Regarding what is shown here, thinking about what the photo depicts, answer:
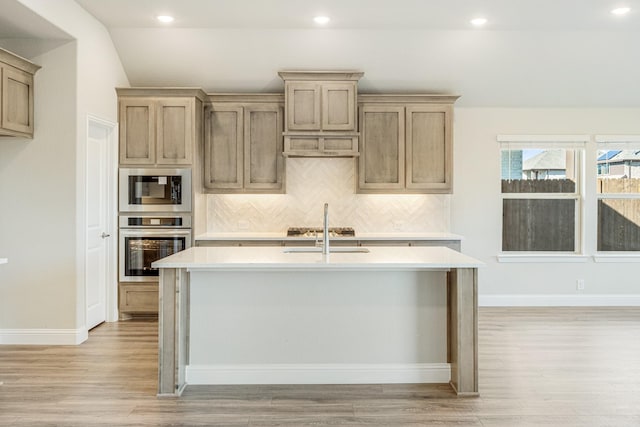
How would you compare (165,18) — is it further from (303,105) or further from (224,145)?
(303,105)

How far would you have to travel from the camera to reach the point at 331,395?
329 centimetres

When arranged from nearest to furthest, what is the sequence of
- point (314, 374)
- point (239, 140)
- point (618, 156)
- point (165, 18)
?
point (314, 374)
point (165, 18)
point (239, 140)
point (618, 156)

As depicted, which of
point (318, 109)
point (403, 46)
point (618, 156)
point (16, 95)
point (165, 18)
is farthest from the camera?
point (618, 156)

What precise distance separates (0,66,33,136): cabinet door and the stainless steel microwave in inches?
43.9

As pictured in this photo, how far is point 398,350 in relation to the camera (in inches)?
139

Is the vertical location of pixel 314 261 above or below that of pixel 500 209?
below

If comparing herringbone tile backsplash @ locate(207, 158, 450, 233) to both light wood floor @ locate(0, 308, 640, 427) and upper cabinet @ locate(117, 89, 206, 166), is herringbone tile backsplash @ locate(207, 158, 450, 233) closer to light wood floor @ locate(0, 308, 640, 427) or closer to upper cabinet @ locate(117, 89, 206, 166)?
upper cabinet @ locate(117, 89, 206, 166)

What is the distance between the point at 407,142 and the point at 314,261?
2.83 m

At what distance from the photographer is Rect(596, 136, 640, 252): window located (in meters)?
6.32

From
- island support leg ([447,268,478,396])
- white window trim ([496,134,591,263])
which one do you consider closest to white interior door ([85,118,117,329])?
island support leg ([447,268,478,396])

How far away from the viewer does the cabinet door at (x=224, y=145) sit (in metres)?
5.71

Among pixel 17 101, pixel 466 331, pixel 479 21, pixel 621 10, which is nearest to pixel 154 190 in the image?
pixel 17 101

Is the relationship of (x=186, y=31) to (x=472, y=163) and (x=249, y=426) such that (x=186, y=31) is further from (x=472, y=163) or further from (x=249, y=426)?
(x=249, y=426)

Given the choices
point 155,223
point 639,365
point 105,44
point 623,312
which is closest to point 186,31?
point 105,44
